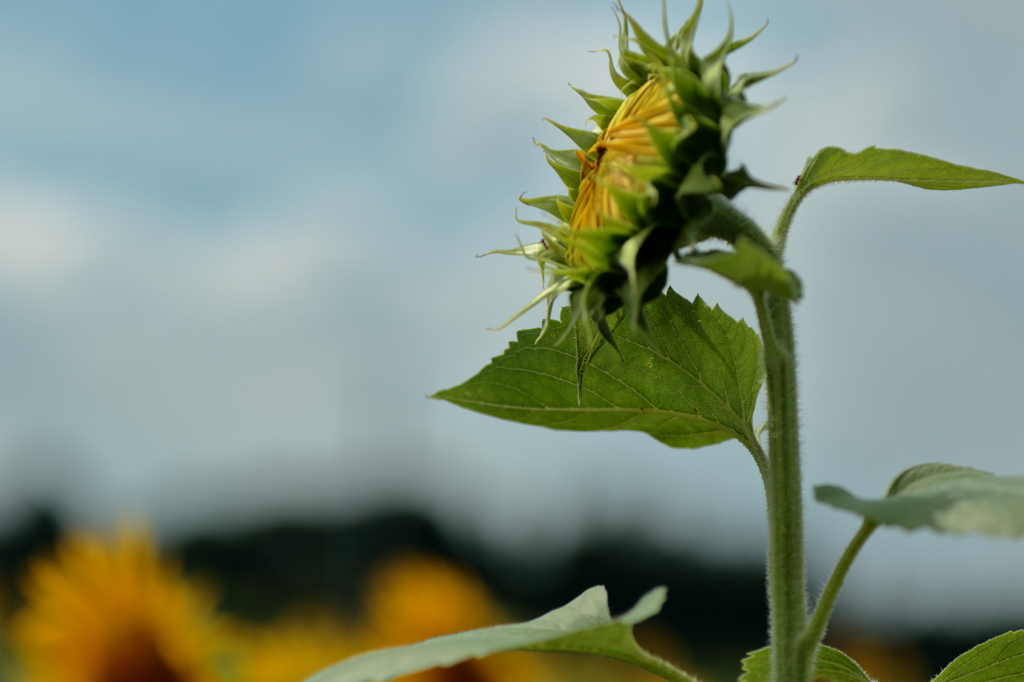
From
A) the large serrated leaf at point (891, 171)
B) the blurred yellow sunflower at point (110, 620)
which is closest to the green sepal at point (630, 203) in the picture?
the large serrated leaf at point (891, 171)

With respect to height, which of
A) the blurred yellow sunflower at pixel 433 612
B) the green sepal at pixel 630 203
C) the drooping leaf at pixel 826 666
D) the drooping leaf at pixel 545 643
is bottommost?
the blurred yellow sunflower at pixel 433 612

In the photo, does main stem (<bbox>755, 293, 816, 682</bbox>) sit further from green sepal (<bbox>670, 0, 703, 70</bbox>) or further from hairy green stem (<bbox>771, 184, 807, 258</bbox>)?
green sepal (<bbox>670, 0, 703, 70</bbox>)

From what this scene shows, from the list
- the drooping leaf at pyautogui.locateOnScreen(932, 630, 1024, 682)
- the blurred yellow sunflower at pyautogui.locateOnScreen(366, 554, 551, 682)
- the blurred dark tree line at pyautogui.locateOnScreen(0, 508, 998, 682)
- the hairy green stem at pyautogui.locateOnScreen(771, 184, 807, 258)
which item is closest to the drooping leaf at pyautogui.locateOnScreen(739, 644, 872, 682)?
the drooping leaf at pyautogui.locateOnScreen(932, 630, 1024, 682)

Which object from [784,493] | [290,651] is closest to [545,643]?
[784,493]

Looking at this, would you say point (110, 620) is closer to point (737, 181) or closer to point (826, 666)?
point (826, 666)

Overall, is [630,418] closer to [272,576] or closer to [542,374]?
[542,374]

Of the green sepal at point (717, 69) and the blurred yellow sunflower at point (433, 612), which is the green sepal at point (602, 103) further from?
the blurred yellow sunflower at point (433, 612)

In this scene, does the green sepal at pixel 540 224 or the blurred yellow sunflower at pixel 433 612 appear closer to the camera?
the green sepal at pixel 540 224

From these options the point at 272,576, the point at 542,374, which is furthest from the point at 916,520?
the point at 272,576
